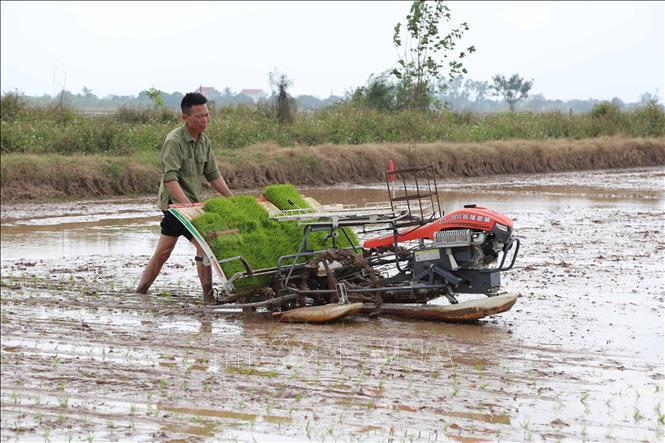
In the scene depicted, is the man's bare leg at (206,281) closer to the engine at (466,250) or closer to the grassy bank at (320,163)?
the engine at (466,250)

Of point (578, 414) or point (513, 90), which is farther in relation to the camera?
point (513, 90)

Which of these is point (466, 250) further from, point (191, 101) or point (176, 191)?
point (191, 101)

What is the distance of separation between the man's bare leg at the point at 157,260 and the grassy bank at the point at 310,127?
10919mm

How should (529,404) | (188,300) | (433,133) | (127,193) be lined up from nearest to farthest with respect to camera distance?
(529,404), (188,300), (127,193), (433,133)

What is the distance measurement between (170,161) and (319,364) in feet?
9.45

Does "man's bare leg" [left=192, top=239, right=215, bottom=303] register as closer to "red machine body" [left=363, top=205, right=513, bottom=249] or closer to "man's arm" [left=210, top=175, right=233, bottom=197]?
"man's arm" [left=210, top=175, right=233, bottom=197]

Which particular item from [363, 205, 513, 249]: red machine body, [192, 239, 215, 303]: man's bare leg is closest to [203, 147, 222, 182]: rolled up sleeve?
[192, 239, 215, 303]: man's bare leg

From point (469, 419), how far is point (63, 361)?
2.55 metres

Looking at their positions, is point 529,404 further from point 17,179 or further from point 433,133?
point 433,133

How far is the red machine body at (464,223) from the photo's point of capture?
23.7 feet

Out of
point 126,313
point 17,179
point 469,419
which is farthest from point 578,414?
point 17,179

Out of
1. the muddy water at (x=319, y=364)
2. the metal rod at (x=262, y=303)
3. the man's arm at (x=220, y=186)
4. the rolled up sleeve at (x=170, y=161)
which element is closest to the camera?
the muddy water at (x=319, y=364)

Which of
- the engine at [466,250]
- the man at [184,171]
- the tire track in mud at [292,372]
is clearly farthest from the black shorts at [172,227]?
the engine at [466,250]

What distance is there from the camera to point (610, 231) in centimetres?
1394
